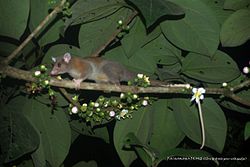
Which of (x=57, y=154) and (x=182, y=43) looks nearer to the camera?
(x=182, y=43)

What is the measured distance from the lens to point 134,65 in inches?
54.9

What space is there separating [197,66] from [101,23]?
17.5 inches

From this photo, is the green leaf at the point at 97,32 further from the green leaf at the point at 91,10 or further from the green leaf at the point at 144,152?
the green leaf at the point at 144,152

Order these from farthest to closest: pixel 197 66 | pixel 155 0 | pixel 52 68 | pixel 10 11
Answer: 1. pixel 52 68
2. pixel 197 66
3. pixel 10 11
4. pixel 155 0

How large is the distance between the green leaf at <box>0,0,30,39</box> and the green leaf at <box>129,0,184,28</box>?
438mm

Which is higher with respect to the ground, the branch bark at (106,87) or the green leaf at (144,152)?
the branch bark at (106,87)

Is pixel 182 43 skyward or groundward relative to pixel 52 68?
groundward

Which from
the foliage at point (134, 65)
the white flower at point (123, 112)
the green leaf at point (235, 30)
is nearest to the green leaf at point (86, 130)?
the foliage at point (134, 65)

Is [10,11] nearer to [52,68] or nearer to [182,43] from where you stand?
[52,68]

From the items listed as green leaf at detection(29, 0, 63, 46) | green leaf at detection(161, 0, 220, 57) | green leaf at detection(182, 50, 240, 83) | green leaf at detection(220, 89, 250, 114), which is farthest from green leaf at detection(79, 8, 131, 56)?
green leaf at detection(220, 89, 250, 114)

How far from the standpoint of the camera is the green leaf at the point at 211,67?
133 cm

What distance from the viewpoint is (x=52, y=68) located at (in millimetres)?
1515

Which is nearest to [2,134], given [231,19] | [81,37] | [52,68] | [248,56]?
[52,68]

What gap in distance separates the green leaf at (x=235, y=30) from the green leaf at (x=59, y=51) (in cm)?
60
